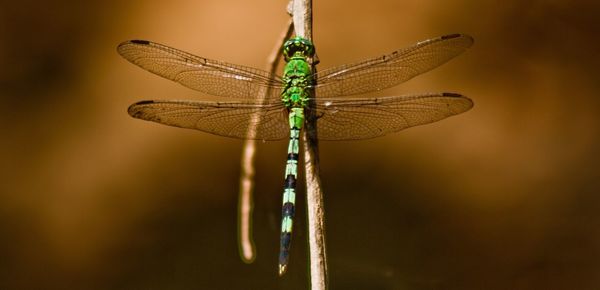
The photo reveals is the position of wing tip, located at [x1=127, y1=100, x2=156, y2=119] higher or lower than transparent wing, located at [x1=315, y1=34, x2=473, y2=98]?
lower

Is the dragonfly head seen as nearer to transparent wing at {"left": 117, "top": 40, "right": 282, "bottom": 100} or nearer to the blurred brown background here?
transparent wing at {"left": 117, "top": 40, "right": 282, "bottom": 100}

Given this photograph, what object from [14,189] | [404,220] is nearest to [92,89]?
[14,189]

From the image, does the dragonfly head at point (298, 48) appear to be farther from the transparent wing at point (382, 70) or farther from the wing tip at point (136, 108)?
the wing tip at point (136, 108)

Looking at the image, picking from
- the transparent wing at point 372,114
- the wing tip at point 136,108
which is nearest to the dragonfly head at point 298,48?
the transparent wing at point 372,114

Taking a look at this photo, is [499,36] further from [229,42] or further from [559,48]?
[229,42]

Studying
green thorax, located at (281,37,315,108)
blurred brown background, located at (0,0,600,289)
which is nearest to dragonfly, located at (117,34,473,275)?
green thorax, located at (281,37,315,108)
